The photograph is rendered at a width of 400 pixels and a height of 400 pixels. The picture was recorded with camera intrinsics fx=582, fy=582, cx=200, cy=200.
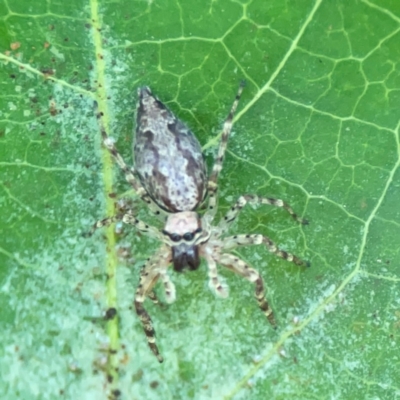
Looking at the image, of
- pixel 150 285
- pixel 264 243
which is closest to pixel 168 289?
pixel 150 285

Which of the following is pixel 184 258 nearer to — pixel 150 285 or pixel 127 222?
pixel 150 285

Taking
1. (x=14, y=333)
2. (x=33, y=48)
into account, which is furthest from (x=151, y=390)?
(x=33, y=48)

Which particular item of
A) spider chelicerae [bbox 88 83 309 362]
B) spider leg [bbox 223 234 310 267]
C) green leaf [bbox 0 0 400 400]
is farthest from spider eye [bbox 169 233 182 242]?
spider leg [bbox 223 234 310 267]

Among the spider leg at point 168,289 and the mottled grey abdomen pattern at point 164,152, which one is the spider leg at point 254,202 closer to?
the mottled grey abdomen pattern at point 164,152

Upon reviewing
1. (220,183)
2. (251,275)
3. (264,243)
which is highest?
(220,183)

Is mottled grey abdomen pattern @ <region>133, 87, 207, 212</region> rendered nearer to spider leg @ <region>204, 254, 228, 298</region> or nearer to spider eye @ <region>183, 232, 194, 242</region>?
spider eye @ <region>183, 232, 194, 242</region>

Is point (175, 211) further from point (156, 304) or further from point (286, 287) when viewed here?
point (286, 287)
